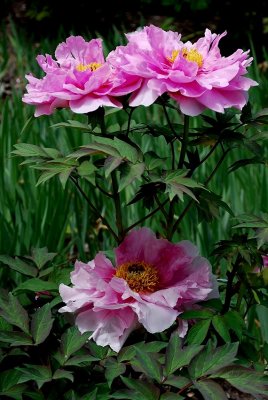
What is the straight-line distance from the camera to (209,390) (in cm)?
103

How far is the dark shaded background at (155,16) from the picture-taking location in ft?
13.2

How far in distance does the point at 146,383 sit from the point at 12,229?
0.95 meters

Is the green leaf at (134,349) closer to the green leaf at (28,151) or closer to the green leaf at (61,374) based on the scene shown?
the green leaf at (61,374)

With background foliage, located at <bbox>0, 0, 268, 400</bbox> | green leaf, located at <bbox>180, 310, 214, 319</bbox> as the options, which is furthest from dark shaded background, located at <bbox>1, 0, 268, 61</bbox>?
green leaf, located at <bbox>180, 310, 214, 319</bbox>

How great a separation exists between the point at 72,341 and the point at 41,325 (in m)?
0.05

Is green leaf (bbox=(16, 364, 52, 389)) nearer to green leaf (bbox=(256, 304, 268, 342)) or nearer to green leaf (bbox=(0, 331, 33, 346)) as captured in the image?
green leaf (bbox=(0, 331, 33, 346))

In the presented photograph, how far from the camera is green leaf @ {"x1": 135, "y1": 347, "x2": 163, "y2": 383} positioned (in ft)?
3.40

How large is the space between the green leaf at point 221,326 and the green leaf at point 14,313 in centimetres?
28

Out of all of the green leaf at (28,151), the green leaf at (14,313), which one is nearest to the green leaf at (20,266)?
the green leaf at (14,313)

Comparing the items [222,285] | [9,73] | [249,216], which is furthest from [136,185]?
[9,73]

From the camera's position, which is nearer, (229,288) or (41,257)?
(229,288)

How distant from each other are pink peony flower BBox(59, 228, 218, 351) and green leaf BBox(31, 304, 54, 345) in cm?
4

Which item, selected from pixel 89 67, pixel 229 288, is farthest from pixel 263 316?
pixel 89 67

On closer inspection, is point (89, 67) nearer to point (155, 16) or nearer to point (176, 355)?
point (176, 355)
